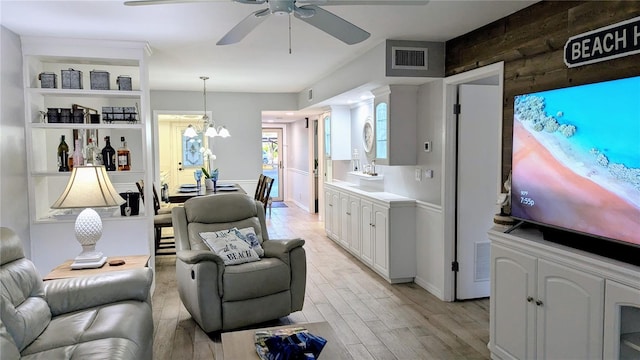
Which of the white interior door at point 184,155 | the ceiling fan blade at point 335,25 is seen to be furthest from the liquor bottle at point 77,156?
the white interior door at point 184,155

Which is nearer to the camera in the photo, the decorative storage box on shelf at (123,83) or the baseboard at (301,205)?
the decorative storage box on shelf at (123,83)

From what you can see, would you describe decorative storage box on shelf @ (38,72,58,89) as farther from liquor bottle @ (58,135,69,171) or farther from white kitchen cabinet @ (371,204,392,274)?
white kitchen cabinet @ (371,204,392,274)

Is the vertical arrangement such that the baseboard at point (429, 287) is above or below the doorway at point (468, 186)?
below

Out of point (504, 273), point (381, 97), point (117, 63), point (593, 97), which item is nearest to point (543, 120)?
point (593, 97)

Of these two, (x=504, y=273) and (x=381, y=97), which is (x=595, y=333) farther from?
(x=381, y=97)

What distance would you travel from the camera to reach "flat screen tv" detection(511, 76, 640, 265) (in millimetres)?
2124

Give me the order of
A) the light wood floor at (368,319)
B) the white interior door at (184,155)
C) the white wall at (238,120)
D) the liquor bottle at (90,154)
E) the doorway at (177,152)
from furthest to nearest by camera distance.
Result: 1. the white interior door at (184,155)
2. the doorway at (177,152)
3. the white wall at (238,120)
4. the liquor bottle at (90,154)
5. the light wood floor at (368,319)

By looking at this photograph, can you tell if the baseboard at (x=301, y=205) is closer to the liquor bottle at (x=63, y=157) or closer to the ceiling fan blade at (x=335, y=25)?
the liquor bottle at (x=63, y=157)

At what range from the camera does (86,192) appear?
308 cm

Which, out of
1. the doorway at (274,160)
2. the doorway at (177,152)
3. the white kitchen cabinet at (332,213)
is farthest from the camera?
the doorway at (274,160)

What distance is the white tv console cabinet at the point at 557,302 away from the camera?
6.87ft

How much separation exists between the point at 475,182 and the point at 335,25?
8.02 ft

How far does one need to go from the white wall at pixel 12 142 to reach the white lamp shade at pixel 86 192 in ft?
2.54

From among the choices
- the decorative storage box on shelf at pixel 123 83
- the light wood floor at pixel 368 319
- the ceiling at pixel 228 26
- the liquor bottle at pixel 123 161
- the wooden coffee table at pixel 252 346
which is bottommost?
the light wood floor at pixel 368 319
